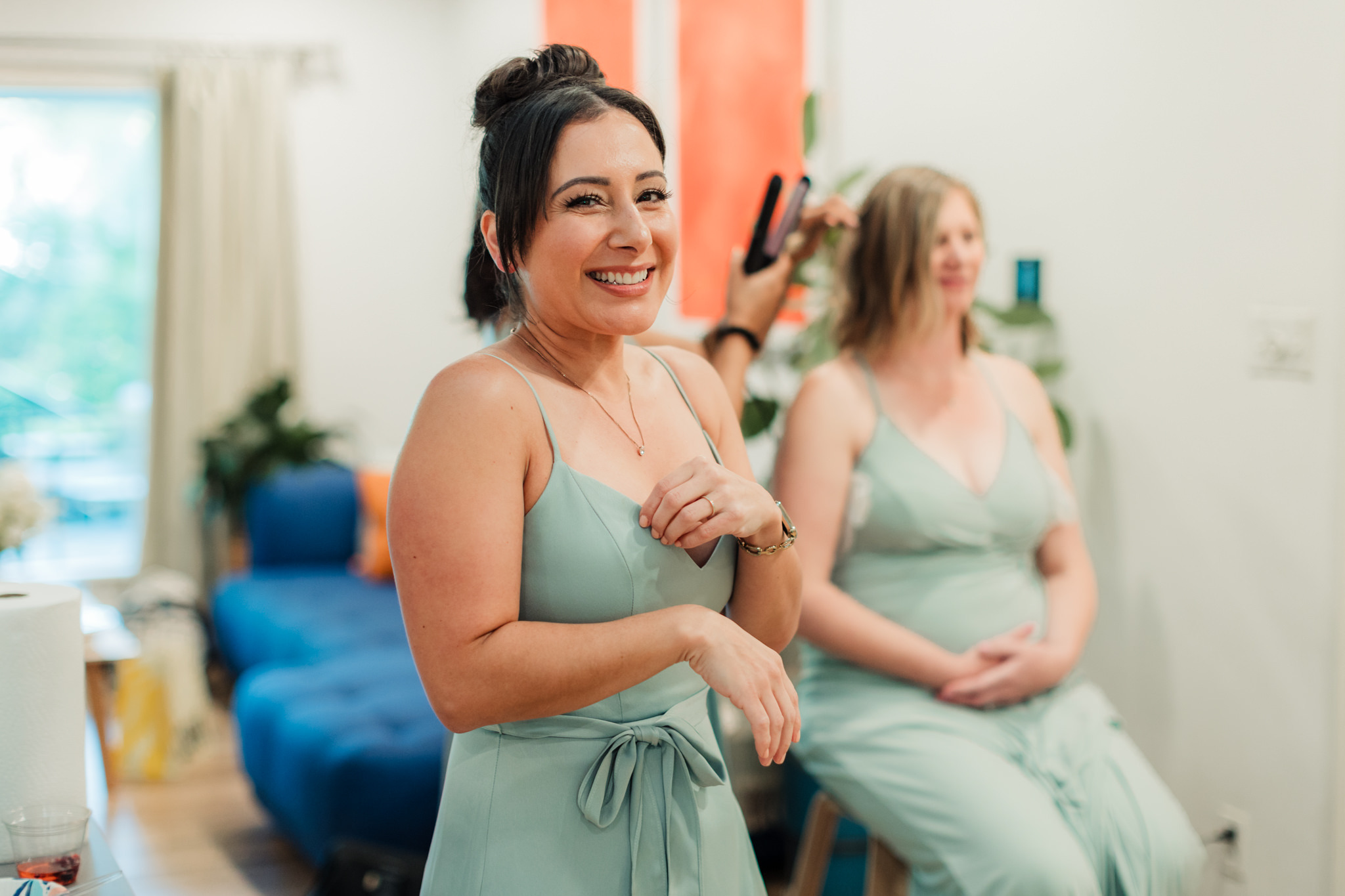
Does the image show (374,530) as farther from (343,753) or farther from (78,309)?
(343,753)

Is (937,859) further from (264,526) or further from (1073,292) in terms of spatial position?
(264,526)

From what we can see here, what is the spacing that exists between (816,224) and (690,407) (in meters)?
0.76

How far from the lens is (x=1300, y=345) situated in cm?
190

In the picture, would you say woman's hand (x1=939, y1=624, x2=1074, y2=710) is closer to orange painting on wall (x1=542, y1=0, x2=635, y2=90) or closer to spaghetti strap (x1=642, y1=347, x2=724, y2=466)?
spaghetti strap (x1=642, y1=347, x2=724, y2=466)

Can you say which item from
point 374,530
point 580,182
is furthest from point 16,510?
point 580,182

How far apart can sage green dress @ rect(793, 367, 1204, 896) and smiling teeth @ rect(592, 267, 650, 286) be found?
0.87 meters

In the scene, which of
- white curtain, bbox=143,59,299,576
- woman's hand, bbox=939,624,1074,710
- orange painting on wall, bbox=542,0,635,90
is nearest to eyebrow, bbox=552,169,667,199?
woman's hand, bbox=939,624,1074,710

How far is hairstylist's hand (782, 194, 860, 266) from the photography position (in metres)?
1.90

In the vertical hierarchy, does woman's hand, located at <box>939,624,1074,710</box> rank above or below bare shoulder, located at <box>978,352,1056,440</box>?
below

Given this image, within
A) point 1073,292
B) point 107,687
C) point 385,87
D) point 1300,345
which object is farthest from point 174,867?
point 385,87

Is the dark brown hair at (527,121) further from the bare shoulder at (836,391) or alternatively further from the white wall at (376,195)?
the white wall at (376,195)

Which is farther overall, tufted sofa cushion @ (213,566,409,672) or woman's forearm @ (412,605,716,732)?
Result: tufted sofa cushion @ (213,566,409,672)

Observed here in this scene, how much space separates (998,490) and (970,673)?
1.00 ft

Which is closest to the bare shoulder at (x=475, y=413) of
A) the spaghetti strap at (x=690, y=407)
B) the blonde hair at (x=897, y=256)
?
the spaghetti strap at (x=690, y=407)
